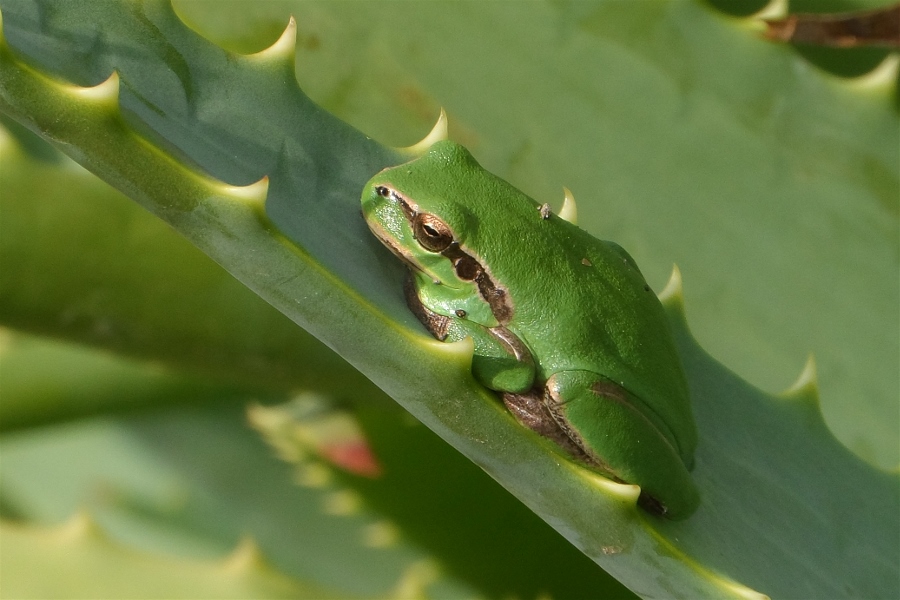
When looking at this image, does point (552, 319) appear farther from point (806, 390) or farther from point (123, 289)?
point (123, 289)

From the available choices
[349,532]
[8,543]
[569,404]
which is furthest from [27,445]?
[569,404]

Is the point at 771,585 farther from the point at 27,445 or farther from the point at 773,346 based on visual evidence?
the point at 27,445

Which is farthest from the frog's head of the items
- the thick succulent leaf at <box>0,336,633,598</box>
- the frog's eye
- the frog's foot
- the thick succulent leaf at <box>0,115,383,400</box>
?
the thick succulent leaf at <box>0,336,633,598</box>

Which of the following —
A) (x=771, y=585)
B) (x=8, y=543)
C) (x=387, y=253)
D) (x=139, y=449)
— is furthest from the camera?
(x=139, y=449)

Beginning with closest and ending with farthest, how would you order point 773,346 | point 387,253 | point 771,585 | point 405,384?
point 405,384 → point 771,585 → point 387,253 → point 773,346

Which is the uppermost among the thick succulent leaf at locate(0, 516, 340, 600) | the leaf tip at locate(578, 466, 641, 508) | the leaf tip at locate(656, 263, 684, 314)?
the leaf tip at locate(656, 263, 684, 314)

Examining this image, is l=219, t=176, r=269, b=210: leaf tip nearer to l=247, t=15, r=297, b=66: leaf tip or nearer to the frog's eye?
l=247, t=15, r=297, b=66: leaf tip
